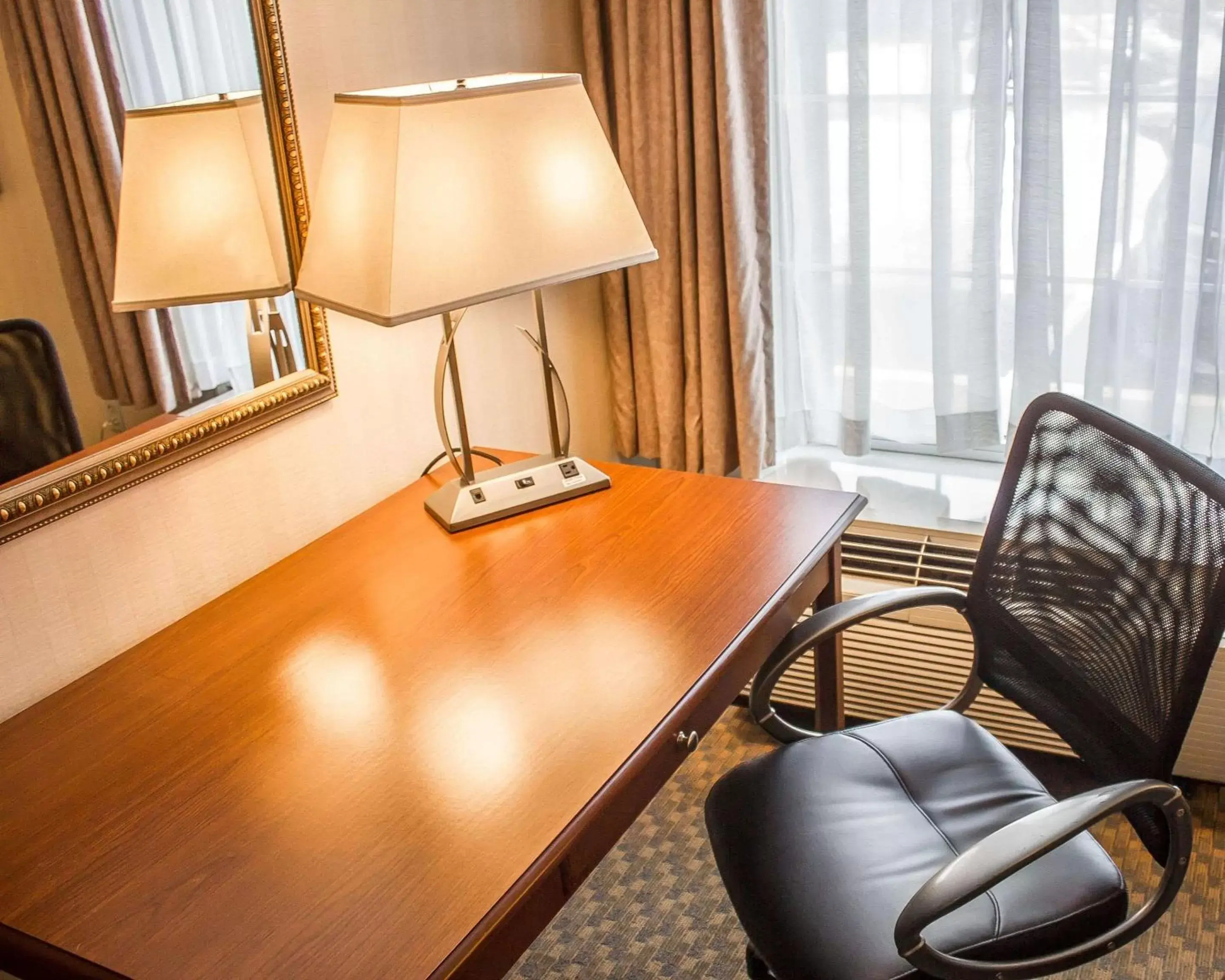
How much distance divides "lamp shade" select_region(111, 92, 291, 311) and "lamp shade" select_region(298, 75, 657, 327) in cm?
9

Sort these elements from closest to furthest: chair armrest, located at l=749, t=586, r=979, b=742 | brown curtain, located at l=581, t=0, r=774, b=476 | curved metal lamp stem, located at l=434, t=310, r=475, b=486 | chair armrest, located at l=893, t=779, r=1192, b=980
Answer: chair armrest, located at l=893, t=779, r=1192, b=980 < chair armrest, located at l=749, t=586, r=979, b=742 < curved metal lamp stem, located at l=434, t=310, r=475, b=486 < brown curtain, located at l=581, t=0, r=774, b=476

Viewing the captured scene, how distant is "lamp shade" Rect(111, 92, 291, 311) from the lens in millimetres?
1523

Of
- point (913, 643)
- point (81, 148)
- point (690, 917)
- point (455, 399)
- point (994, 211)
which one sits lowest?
point (690, 917)

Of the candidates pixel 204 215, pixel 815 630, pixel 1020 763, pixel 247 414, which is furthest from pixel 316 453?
pixel 1020 763

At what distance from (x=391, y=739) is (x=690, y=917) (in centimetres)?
92

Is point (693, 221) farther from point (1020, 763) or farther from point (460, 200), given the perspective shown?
point (1020, 763)

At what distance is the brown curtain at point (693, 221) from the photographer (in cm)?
223

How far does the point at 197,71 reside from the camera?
62.3 inches

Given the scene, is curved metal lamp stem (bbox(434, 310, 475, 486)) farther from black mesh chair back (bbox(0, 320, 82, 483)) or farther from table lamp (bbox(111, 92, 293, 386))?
black mesh chair back (bbox(0, 320, 82, 483))

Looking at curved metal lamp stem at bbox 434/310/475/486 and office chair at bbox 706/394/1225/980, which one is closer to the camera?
office chair at bbox 706/394/1225/980

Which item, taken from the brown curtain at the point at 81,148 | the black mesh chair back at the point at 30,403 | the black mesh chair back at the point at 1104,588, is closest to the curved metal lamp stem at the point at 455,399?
the brown curtain at the point at 81,148

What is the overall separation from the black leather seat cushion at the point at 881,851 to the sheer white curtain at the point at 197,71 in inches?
36.3

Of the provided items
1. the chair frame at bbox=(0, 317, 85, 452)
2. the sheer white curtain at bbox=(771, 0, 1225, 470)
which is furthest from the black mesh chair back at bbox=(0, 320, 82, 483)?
the sheer white curtain at bbox=(771, 0, 1225, 470)

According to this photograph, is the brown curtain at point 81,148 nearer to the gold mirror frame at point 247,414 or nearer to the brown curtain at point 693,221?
the gold mirror frame at point 247,414
